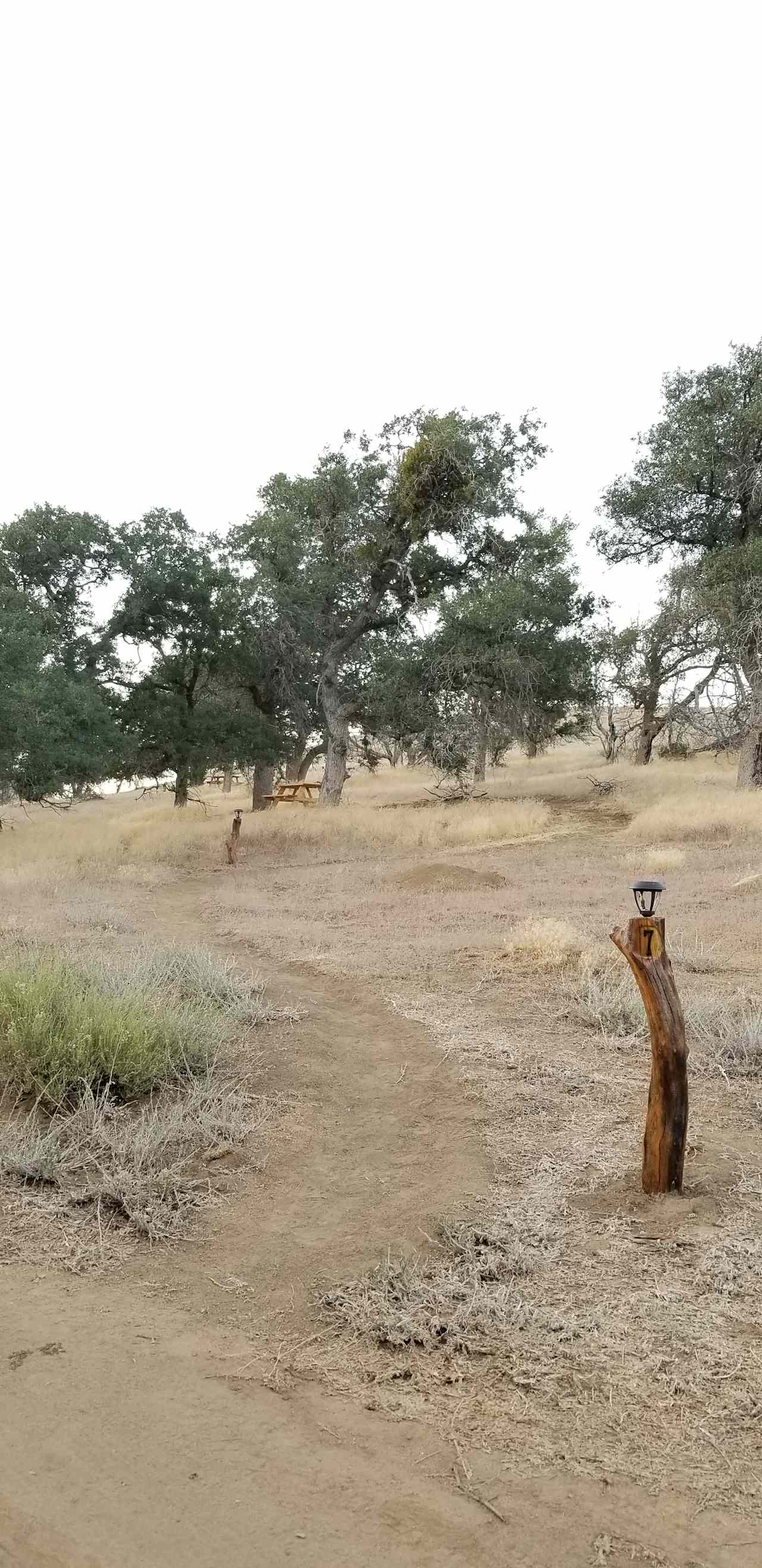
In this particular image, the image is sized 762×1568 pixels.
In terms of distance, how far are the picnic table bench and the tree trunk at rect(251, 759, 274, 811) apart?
0.99 meters

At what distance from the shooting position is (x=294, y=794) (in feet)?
86.1

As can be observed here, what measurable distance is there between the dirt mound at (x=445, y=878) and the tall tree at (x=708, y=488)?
9.75 metres

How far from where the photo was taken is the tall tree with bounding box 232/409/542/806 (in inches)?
960

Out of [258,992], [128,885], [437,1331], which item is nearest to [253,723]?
[128,885]

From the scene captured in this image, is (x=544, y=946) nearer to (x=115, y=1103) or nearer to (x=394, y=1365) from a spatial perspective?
(x=115, y=1103)

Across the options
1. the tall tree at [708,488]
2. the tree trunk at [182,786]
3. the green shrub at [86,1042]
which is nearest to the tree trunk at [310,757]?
the tree trunk at [182,786]

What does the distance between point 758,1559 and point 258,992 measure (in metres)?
5.73

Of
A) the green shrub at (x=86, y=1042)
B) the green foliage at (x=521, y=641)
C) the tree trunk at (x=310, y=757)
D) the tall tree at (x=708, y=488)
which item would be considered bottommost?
the green shrub at (x=86, y=1042)

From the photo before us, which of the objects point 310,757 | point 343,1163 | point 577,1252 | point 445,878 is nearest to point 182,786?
point 310,757

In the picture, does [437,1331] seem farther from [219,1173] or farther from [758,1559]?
[219,1173]

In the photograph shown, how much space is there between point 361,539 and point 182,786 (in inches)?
345

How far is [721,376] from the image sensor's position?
931 inches

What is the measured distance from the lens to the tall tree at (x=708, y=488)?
22.8 metres

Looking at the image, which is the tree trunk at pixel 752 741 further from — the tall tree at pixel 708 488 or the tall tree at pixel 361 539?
the tall tree at pixel 361 539
